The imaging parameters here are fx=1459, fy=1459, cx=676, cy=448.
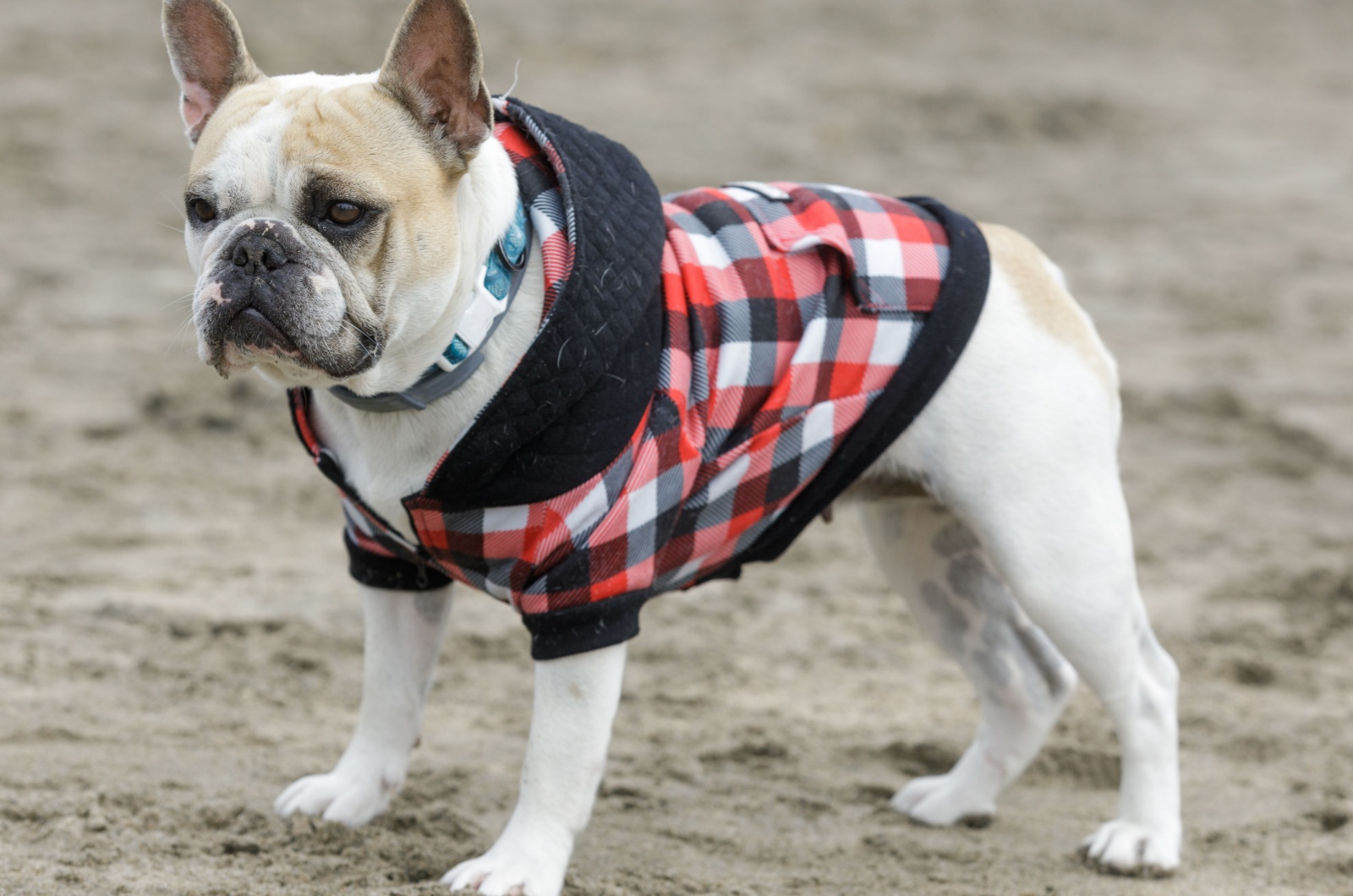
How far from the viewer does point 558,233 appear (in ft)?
9.57

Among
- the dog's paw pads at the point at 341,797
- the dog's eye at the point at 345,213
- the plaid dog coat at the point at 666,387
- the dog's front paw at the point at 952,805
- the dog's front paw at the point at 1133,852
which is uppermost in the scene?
the dog's eye at the point at 345,213

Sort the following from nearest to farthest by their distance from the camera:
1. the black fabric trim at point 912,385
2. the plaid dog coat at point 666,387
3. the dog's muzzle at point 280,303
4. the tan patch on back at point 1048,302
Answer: the dog's muzzle at point 280,303, the plaid dog coat at point 666,387, the black fabric trim at point 912,385, the tan patch on back at point 1048,302

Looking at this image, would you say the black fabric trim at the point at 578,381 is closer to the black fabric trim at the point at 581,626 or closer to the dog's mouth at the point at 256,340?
the black fabric trim at the point at 581,626

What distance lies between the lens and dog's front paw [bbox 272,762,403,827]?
3.47m

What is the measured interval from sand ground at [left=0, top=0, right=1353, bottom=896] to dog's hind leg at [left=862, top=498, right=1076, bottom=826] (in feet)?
0.43

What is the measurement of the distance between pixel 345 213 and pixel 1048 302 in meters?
1.67

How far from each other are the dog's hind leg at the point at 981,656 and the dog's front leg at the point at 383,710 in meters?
1.23

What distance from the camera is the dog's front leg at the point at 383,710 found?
3.44m

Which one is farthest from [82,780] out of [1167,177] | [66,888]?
[1167,177]

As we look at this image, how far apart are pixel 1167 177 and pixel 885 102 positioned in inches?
89.9

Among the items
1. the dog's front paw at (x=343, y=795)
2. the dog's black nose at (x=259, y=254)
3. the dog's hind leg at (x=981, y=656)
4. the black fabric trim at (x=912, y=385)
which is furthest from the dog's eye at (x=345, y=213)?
the dog's hind leg at (x=981, y=656)

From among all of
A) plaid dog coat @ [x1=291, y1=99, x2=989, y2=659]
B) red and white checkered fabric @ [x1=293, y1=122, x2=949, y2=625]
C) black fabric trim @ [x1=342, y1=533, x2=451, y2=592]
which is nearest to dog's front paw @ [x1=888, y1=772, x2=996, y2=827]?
plaid dog coat @ [x1=291, y1=99, x2=989, y2=659]

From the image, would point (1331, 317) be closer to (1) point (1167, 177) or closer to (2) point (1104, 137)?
(1) point (1167, 177)

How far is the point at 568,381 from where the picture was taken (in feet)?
9.29
